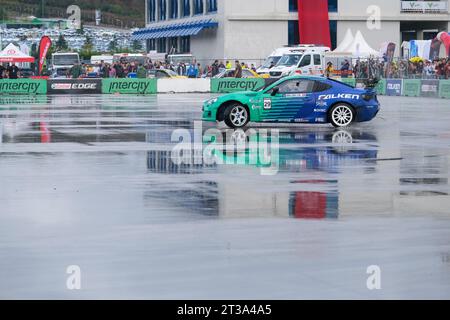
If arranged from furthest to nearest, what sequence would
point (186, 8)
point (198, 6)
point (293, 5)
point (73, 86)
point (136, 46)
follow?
point (136, 46), point (186, 8), point (198, 6), point (293, 5), point (73, 86)

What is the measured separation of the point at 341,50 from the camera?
63062 millimetres

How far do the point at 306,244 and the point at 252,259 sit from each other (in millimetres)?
937

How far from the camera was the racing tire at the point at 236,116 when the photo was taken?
26391mm

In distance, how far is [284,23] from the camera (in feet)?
236

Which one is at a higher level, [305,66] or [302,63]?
[302,63]

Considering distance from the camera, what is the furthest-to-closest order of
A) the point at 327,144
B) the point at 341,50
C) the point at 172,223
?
1. the point at 341,50
2. the point at 327,144
3. the point at 172,223

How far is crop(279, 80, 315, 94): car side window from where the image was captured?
26.2 meters

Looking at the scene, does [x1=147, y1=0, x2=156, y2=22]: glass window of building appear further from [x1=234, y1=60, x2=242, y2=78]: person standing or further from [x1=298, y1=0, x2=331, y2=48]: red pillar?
[x1=234, y1=60, x2=242, y2=78]: person standing

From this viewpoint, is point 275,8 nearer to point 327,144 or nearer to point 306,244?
point 327,144

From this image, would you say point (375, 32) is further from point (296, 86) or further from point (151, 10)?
point (296, 86)

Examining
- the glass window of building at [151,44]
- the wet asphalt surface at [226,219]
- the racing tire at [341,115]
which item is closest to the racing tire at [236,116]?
the racing tire at [341,115]

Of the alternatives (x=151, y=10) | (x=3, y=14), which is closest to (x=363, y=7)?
(x=151, y=10)

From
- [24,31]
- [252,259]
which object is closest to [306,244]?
[252,259]

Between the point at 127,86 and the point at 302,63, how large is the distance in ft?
29.5
